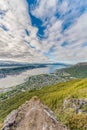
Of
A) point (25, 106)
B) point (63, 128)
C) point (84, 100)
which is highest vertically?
point (25, 106)

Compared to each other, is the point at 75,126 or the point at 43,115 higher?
the point at 43,115

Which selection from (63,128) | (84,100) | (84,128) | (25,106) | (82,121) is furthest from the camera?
(84,100)

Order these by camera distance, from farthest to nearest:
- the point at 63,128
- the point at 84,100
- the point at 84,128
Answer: the point at 84,100 < the point at 84,128 < the point at 63,128

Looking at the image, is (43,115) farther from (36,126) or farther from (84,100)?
(84,100)

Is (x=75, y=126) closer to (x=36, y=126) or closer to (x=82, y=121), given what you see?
(x=82, y=121)

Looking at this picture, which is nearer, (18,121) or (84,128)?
(18,121)

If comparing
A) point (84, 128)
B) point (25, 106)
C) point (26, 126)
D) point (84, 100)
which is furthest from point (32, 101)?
point (84, 100)

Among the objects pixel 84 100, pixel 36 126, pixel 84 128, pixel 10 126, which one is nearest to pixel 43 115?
pixel 36 126
